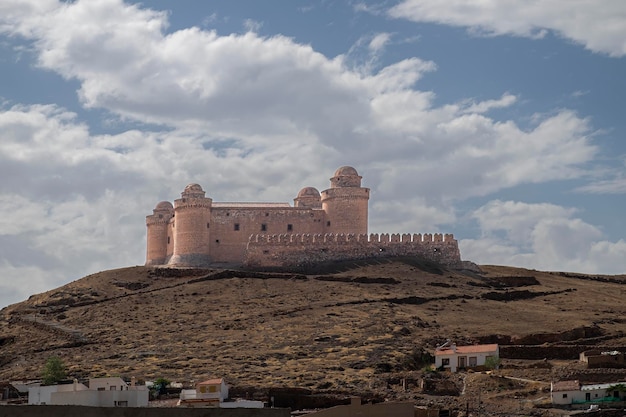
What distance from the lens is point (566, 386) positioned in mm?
34156

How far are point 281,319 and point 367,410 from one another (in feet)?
95.8

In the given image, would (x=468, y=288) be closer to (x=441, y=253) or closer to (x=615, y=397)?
(x=441, y=253)

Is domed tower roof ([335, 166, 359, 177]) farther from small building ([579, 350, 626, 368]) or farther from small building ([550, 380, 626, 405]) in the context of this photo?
small building ([550, 380, 626, 405])

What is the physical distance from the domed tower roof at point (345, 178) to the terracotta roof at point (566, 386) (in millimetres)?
24141

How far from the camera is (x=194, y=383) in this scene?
37531 mm

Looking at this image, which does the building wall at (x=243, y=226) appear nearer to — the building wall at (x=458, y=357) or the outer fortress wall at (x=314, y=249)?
the outer fortress wall at (x=314, y=249)

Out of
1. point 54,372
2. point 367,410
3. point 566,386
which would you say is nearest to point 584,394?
point 566,386

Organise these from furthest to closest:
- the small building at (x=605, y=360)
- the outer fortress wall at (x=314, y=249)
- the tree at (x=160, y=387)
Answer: the outer fortress wall at (x=314, y=249) → the small building at (x=605, y=360) → the tree at (x=160, y=387)

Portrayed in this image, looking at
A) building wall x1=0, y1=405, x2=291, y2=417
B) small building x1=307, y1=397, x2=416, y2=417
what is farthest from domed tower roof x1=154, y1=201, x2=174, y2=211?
building wall x1=0, y1=405, x2=291, y2=417

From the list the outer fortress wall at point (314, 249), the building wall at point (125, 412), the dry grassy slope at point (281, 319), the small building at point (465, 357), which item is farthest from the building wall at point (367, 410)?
the outer fortress wall at point (314, 249)

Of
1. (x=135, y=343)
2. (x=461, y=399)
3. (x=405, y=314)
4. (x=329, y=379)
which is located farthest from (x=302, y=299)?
(x=461, y=399)

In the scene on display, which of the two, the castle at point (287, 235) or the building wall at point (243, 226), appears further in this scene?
the building wall at point (243, 226)

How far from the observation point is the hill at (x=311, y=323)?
39.9 metres

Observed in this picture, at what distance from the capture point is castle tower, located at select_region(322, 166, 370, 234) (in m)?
57.2
